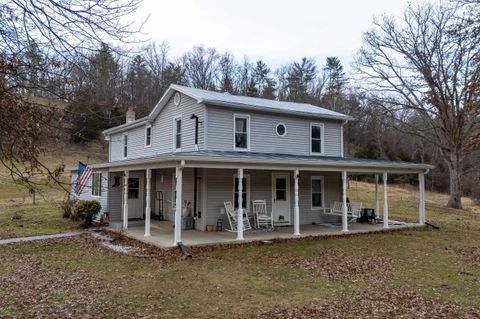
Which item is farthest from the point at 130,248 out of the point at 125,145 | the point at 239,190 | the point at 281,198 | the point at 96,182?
the point at 125,145

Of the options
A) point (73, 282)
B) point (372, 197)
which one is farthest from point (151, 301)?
point (372, 197)

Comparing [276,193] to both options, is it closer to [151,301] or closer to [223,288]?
[223,288]

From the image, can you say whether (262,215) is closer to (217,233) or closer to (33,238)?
(217,233)

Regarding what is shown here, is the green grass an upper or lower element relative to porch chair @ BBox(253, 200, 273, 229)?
lower

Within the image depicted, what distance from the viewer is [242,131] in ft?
51.6

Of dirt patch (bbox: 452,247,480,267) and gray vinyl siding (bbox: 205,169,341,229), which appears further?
gray vinyl siding (bbox: 205,169,341,229)

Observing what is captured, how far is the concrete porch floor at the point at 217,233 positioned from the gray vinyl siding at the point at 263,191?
0.88 meters

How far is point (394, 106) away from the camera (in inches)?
1207

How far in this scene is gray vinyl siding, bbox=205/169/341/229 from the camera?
1472 cm

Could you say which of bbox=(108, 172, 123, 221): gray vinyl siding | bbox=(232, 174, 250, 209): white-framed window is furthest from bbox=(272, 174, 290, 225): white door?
bbox=(108, 172, 123, 221): gray vinyl siding

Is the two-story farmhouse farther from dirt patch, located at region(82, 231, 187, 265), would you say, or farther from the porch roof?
dirt patch, located at region(82, 231, 187, 265)

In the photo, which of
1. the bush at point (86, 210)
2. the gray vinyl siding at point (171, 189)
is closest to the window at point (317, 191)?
the gray vinyl siding at point (171, 189)

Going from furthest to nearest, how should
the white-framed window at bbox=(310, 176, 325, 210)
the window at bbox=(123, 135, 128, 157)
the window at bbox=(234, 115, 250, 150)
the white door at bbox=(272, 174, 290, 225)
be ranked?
the window at bbox=(123, 135, 128, 157), the white-framed window at bbox=(310, 176, 325, 210), the white door at bbox=(272, 174, 290, 225), the window at bbox=(234, 115, 250, 150)

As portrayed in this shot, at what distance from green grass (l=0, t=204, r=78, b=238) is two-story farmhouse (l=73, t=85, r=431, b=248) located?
1949mm
